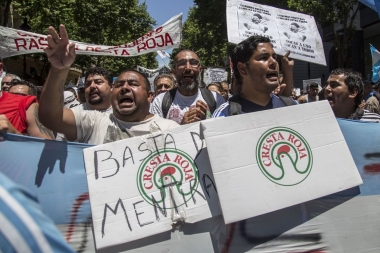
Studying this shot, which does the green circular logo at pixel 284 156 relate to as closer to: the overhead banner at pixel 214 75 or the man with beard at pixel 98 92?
the man with beard at pixel 98 92

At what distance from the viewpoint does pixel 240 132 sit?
7.80ft

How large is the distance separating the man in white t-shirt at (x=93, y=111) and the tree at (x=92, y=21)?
14925 mm

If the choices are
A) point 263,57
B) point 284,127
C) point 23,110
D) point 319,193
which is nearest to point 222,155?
point 284,127

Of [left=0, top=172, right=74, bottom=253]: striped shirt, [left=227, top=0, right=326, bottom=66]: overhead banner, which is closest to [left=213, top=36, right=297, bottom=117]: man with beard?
[left=227, top=0, right=326, bottom=66]: overhead banner

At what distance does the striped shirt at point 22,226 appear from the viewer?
0.85m

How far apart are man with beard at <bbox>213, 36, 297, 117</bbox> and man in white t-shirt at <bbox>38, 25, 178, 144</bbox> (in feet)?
1.50

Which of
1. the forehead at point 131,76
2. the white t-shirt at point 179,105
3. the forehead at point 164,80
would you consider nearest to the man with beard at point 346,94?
the white t-shirt at point 179,105

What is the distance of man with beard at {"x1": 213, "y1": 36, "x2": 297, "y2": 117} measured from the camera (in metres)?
2.82

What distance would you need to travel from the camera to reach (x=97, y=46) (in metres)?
5.43

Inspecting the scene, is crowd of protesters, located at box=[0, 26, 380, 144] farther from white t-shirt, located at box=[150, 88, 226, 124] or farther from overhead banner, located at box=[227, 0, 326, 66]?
overhead banner, located at box=[227, 0, 326, 66]

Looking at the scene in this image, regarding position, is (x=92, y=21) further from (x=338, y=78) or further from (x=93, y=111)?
(x=93, y=111)

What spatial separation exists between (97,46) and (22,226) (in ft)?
15.7

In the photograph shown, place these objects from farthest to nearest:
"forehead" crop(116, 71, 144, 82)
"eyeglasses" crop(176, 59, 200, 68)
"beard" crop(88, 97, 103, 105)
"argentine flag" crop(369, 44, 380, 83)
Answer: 1. "argentine flag" crop(369, 44, 380, 83)
2. "eyeglasses" crop(176, 59, 200, 68)
3. "beard" crop(88, 97, 103, 105)
4. "forehead" crop(116, 71, 144, 82)

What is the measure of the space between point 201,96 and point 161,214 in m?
2.12
